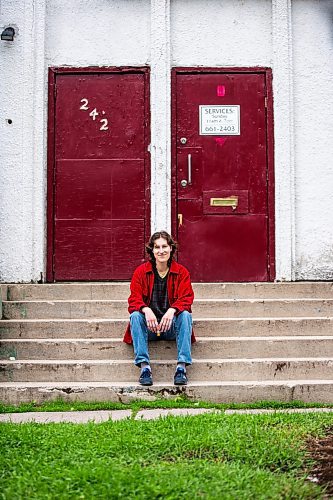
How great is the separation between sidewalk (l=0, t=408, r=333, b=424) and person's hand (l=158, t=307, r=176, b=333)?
854 mm

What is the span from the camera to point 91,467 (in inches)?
153

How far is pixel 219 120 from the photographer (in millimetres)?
8375

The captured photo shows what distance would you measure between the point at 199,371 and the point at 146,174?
116 inches

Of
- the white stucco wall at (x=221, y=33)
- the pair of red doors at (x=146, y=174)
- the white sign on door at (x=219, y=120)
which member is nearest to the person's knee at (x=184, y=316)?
the pair of red doors at (x=146, y=174)

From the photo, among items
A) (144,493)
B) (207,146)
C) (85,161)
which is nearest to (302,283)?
(207,146)

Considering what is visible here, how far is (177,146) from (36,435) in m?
4.60

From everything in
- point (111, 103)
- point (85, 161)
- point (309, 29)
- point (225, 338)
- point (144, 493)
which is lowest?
point (144, 493)

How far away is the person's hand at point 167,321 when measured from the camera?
6.15 m

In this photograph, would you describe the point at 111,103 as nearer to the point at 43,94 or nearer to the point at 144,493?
the point at 43,94

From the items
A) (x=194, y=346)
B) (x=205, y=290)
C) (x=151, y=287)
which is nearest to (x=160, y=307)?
(x=151, y=287)

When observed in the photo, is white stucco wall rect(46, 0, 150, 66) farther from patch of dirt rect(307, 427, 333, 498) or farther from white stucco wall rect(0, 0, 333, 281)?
patch of dirt rect(307, 427, 333, 498)

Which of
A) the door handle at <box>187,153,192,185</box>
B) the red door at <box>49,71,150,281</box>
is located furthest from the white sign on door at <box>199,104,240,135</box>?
the red door at <box>49,71,150,281</box>

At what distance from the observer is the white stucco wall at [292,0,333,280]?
8234 mm

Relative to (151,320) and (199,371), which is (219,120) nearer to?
(151,320)
